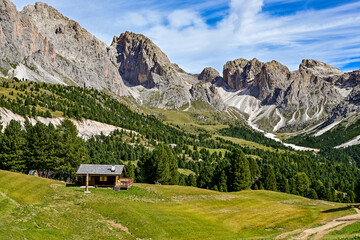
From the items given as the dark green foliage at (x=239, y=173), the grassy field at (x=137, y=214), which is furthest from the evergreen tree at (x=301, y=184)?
the grassy field at (x=137, y=214)

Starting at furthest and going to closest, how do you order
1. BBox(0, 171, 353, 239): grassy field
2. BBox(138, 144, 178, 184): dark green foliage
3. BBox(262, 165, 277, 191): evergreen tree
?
BBox(262, 165, 277, 191): evergreen tree → BBox(138, 144, 178, 184): dark green foliage → BBox(0, 171, 353, 239): grassy field

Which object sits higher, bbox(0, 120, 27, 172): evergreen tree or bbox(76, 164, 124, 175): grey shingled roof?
bbox(0, 120, 27, 172): evergreen tree

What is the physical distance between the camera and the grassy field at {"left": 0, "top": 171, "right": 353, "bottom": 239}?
3650 cm

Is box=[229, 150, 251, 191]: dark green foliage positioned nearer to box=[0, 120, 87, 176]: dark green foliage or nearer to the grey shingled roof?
the grey shingled roof

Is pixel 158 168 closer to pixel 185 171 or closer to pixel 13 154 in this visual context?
pixel 13 154

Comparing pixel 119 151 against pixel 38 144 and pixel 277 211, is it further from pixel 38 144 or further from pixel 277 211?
pixel 277 211

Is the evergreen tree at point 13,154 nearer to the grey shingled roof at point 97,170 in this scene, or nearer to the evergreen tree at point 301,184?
the grey shingled roof at point 97,170

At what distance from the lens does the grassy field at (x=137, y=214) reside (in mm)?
36500

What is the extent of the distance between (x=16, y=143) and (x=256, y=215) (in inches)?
2661

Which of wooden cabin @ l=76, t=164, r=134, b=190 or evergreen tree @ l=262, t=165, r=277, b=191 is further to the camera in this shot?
evergreen tree @ l=262, t=165, r=277, b=191

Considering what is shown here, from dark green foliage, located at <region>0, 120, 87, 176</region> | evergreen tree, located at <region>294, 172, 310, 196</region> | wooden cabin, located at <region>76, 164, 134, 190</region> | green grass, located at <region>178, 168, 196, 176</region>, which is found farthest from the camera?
green grass, located at <region>178, 168, 196, 176</region>

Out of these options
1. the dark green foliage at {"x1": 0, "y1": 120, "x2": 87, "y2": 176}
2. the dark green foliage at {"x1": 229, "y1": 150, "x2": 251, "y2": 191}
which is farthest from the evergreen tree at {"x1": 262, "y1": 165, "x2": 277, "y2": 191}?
the dark green foliage at {"x1": 0, "y1": 120, "x2": 87, "y2": 176}

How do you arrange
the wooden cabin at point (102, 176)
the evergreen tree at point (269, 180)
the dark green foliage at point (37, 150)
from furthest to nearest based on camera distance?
1. the evergreen tree at point (269, 180)
2. the dark green foliage at point (37, 150)
3. the wooden cabin at point (102, 176)

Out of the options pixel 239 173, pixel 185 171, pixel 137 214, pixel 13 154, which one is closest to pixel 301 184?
pixel 239 173
